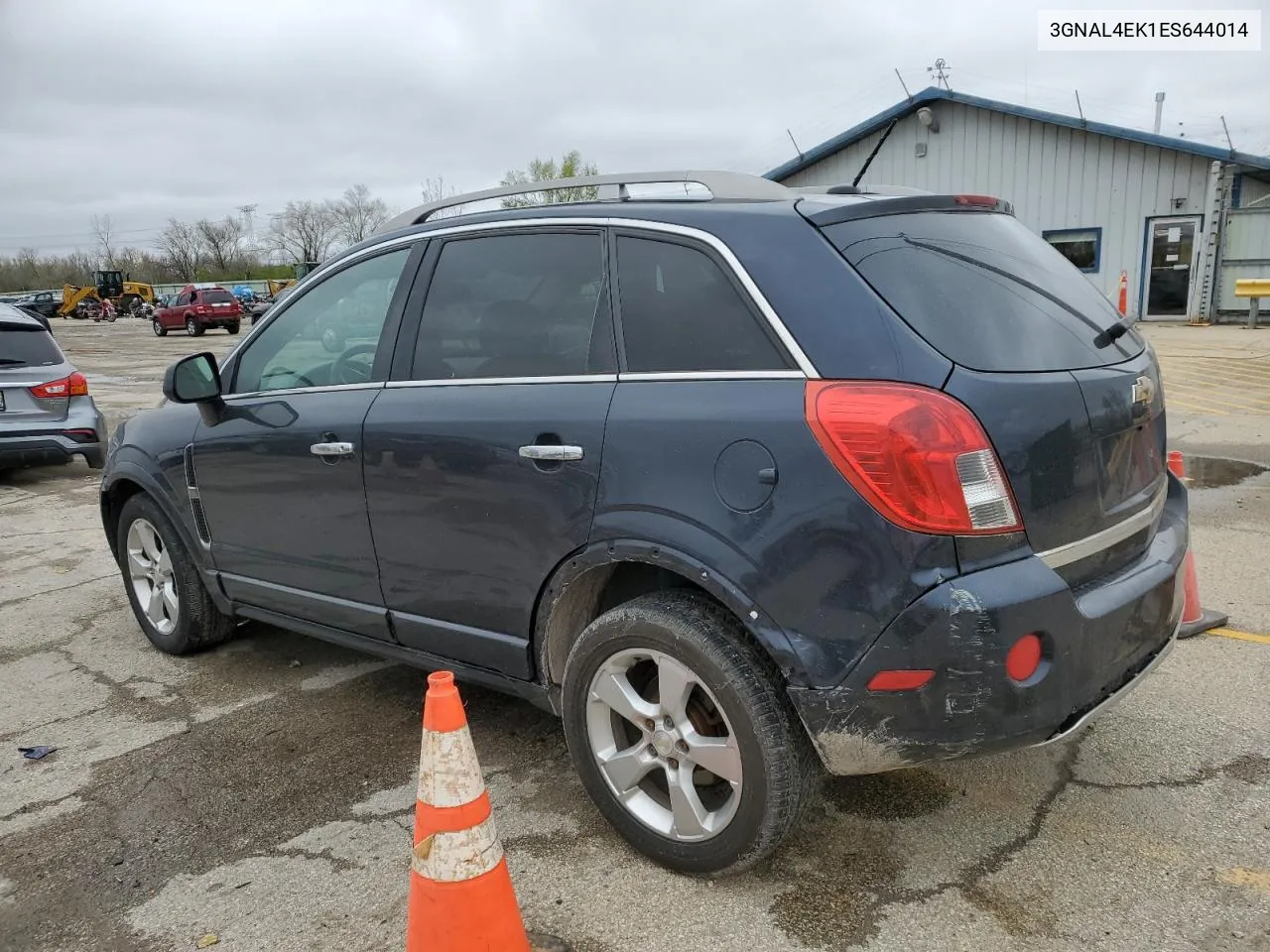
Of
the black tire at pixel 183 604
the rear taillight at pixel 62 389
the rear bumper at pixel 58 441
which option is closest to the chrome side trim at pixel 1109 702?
the black tire at pixel 183 604

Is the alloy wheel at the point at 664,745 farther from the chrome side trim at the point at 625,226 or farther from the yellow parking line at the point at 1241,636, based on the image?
the yellow parking line at the point at 1241,636

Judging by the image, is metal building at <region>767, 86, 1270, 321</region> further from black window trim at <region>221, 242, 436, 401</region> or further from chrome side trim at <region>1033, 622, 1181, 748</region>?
chrome side trim at <region>1033, 622, 1181, 748</region>

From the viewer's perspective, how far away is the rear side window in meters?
2.42

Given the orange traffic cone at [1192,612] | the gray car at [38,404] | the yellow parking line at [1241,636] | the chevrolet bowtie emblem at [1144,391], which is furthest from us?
the gray car at [38,404]

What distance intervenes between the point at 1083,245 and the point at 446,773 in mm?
22112

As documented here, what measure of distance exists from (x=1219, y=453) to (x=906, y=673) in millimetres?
7178

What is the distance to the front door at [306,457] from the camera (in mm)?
3326

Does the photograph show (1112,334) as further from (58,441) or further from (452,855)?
(58,441)

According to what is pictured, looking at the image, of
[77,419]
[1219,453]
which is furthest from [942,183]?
[77,419]

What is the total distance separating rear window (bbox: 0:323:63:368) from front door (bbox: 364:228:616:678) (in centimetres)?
715

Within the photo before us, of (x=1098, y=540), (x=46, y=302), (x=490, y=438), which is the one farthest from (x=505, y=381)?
(x=46, y=302)

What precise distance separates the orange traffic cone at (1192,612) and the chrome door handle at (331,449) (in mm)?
2974

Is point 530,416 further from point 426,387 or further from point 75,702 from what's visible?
point 75,702

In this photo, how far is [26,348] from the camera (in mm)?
8688
